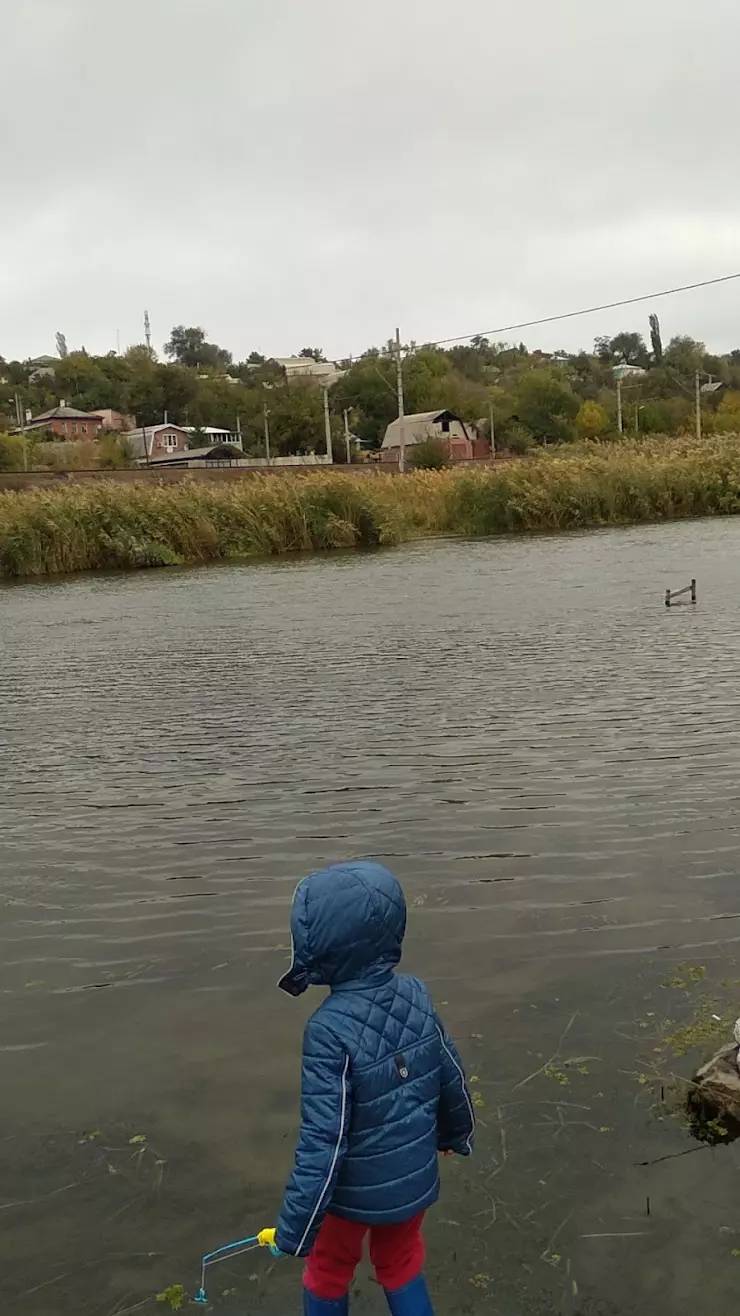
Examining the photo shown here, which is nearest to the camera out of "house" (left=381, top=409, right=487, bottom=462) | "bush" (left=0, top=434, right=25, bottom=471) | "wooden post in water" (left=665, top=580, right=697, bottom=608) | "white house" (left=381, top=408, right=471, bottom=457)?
"wooden post in water" (left=665, top=580, right=697, bottom=608)

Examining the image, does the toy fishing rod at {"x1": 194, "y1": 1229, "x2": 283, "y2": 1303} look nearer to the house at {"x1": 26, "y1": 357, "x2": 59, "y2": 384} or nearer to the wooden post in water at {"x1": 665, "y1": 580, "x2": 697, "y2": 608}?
the wooden post in water at {"x1": 665, "y1": 580, "x2": 697, "y2": 608}

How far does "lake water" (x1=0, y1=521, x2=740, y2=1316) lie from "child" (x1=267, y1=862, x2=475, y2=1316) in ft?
2.56

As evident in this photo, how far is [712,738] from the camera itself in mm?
9938

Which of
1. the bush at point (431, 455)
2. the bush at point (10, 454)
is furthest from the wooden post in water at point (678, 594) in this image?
the bush at point (10, 454)

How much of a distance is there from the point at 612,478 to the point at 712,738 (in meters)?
33.1

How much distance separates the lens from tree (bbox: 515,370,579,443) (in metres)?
113

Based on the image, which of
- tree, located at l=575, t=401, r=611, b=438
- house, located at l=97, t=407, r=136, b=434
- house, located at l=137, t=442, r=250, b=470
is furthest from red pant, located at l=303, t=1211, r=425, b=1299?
house, located at l=97, t=407, r=136, b=434

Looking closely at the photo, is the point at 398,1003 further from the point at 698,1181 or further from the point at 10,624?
the point at 10,624

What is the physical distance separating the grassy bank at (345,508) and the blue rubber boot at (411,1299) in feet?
105

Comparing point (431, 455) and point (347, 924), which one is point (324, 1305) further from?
point (431, 455)

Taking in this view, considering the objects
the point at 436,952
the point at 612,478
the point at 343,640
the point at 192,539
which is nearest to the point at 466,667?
the point at 343,640

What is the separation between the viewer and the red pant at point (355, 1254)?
123 inches

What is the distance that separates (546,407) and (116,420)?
188 ft

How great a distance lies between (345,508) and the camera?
37.6 meters
